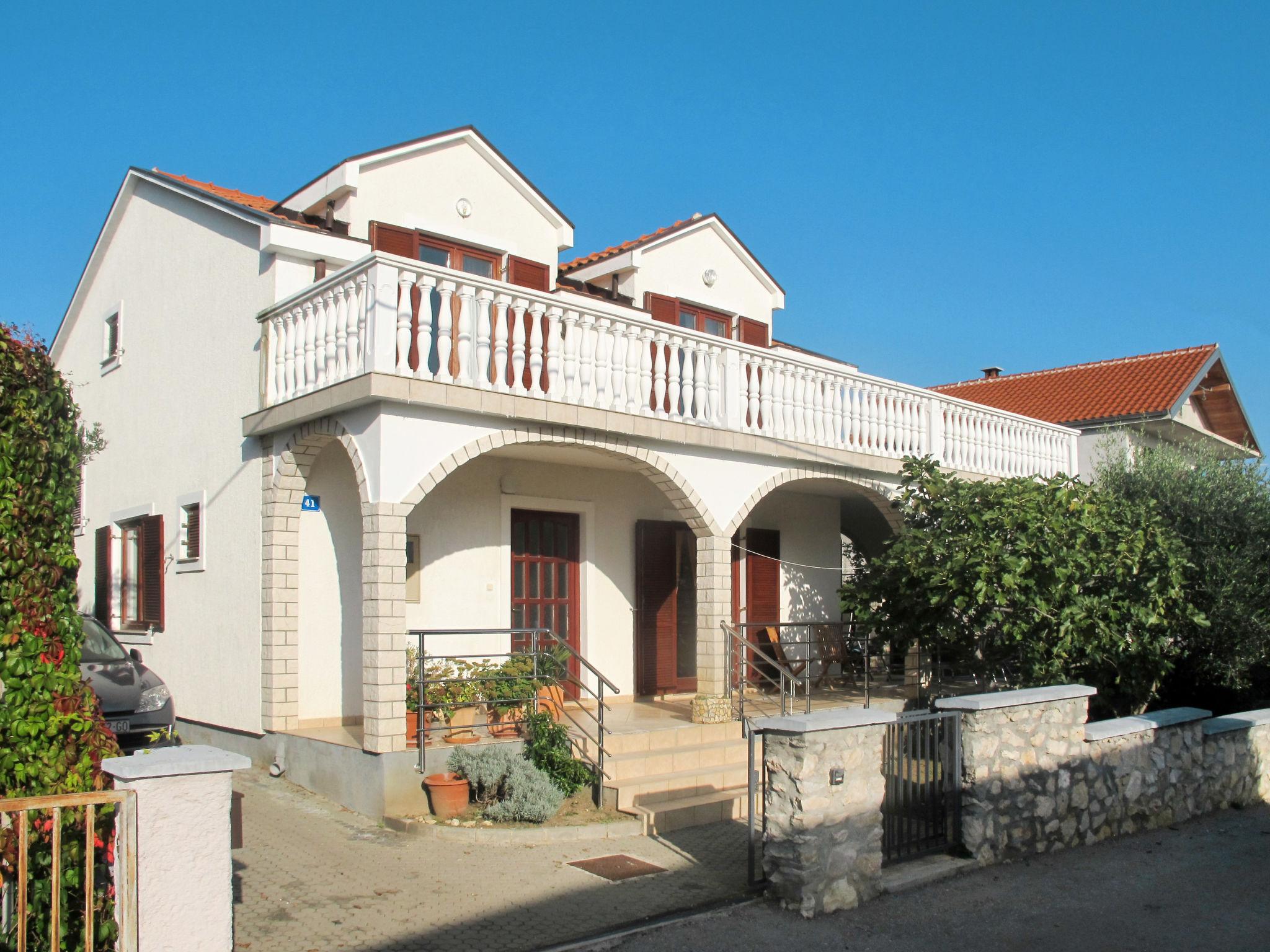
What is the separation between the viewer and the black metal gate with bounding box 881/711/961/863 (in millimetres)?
7430

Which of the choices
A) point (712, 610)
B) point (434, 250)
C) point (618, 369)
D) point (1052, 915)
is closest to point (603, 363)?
point (618, 369)

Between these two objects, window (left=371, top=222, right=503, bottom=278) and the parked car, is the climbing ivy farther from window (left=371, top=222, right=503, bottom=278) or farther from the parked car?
window (left=371, top=222, right=503, bottom=278)

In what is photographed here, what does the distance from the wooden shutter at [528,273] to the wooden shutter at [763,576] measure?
14.6 feet

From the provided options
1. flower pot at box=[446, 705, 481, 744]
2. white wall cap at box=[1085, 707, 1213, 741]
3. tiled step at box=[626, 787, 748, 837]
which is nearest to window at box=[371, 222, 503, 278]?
flower pot at box=[446, 705, 481, 744]

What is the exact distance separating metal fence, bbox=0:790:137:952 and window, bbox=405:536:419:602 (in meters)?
6.22

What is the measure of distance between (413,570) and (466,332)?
9.64ft

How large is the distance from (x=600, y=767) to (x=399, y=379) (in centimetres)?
360

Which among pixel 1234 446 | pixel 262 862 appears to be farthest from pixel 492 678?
pixel 1234 446

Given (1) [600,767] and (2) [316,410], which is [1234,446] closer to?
(1) [600,767]

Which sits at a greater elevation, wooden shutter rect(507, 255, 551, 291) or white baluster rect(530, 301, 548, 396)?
wooden shutter rect(507, 255, 551, 291)

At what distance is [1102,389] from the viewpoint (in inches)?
835

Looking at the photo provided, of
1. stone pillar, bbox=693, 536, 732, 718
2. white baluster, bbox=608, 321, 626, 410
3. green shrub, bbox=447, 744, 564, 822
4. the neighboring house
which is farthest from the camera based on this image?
the neighboring house

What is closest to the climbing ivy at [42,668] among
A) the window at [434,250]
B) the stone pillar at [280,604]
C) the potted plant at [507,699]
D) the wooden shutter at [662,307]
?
the potted plant at [507,699]

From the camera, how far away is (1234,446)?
19.8 m
